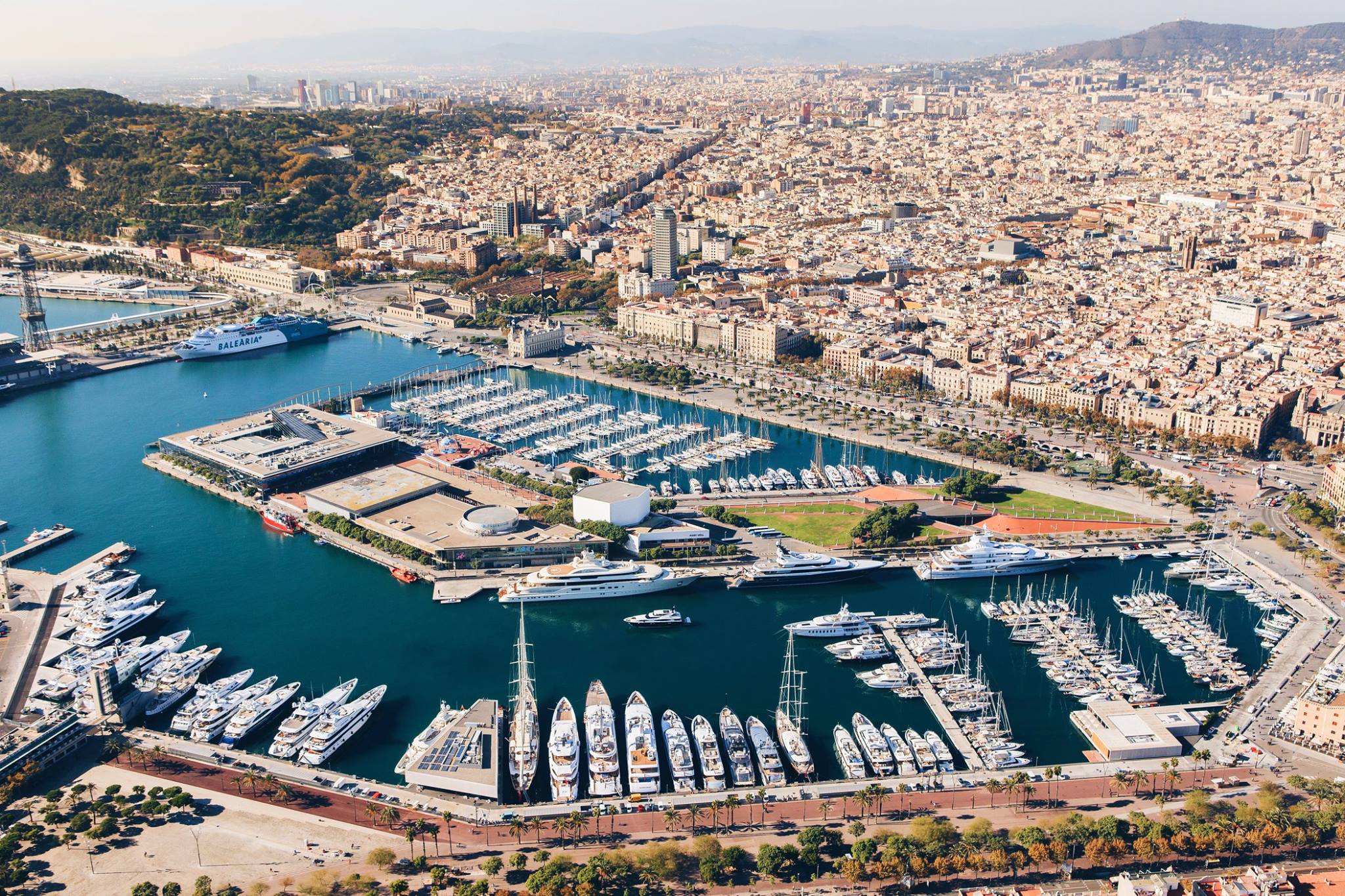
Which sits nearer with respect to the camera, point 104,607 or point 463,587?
point 104,607

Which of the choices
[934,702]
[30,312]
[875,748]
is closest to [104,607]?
[875,748]

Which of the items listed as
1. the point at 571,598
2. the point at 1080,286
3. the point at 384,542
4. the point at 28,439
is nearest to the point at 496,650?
the point at 571,598

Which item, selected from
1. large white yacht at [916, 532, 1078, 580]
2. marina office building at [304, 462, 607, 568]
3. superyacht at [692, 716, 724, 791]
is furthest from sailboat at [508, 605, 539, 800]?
large white yacht at [916, 532, 1078, 580]

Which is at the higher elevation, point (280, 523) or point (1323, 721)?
point (280, 523)

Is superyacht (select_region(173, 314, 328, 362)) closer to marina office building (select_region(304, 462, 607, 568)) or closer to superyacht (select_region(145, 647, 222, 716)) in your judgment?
marina office building (select_region(304, 462, 607, 568))

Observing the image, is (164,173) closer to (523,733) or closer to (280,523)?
(280,523)

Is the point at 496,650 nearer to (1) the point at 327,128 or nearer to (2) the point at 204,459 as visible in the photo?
(2) the point at 204,459
